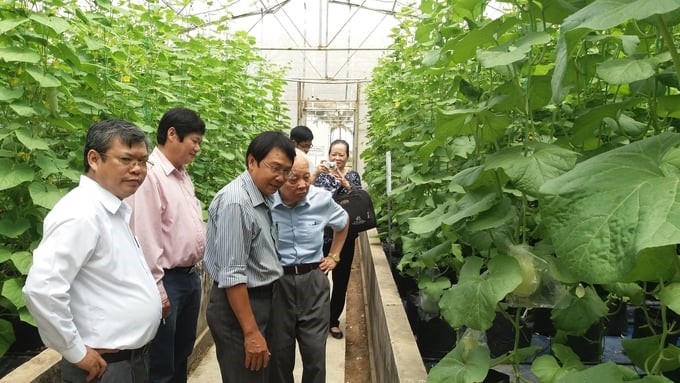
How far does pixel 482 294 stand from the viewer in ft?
3.65

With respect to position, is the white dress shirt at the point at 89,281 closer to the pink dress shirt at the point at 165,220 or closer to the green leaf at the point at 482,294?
the pink dress shirt at the point at 165,220

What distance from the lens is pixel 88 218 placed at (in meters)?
1.58

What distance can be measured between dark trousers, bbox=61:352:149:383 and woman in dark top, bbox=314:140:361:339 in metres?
2.13

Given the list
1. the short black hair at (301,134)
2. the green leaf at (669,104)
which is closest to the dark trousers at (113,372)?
the green leaf at (669,104)

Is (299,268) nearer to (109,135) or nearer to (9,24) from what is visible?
(109,135)

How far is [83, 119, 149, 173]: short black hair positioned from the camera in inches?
68.9

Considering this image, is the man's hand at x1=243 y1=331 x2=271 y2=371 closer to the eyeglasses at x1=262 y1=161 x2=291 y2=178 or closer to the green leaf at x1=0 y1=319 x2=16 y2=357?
the eyeglasses at x1=262 y1=161 x2=291 y2=178

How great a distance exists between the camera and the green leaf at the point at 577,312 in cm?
123

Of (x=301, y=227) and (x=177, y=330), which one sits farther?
(x=177, y=330)

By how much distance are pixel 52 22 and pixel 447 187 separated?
1.88 metres

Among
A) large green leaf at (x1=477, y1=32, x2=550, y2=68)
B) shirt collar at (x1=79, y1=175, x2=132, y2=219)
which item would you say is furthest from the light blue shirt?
large green leaf at (x1=477, y1=32, x2=550, y2=68)

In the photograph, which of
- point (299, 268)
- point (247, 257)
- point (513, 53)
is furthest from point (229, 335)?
point (513, 53)

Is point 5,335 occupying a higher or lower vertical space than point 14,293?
lower

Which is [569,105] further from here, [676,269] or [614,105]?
[676,269]
